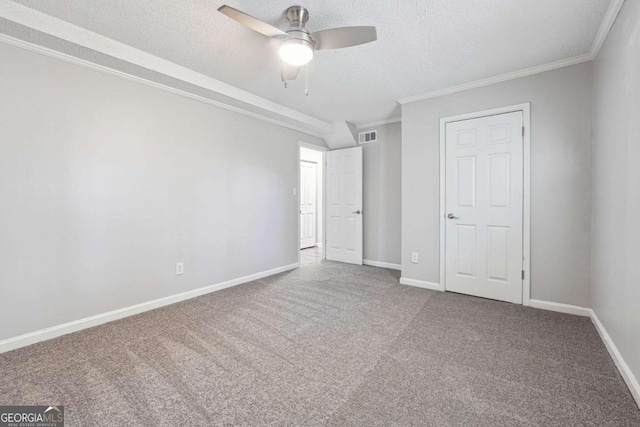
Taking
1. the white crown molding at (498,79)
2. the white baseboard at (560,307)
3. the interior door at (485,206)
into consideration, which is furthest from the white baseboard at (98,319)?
the white baseboard at (560,307)

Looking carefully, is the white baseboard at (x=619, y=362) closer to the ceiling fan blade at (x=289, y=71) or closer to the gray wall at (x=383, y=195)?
the gray wall at (x=383, y=195)

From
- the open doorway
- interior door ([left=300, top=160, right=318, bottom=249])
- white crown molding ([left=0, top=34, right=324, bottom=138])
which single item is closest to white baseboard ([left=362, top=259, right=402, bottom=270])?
the open doorway

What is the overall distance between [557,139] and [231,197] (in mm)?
3580

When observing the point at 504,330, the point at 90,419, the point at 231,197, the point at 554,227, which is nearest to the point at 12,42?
the point at 231,197

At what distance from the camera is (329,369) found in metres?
1.83

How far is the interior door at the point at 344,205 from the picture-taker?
479cm

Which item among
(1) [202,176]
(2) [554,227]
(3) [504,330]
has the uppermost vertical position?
(1) [202,176]

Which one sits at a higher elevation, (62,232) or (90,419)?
(62,232)

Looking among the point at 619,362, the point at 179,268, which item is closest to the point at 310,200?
the point at 179,268

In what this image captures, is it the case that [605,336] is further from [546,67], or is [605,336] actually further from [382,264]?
[382,264]

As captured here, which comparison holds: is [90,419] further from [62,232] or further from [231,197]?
[231,197]

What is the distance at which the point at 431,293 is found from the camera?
10.8ft

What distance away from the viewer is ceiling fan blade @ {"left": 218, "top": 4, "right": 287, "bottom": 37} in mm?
1586

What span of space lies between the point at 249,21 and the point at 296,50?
0.34m
